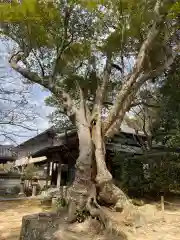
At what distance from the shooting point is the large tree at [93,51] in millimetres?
8969

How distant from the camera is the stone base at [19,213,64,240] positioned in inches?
282

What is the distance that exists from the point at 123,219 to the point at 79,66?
769 centimetres

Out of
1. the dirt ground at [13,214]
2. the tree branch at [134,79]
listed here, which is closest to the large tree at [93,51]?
the tree branch at [134,79]

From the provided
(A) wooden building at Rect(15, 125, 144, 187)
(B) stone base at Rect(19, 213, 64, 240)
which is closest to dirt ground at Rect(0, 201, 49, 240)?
(B) stone base at Rect(19, 213, 64, 240)

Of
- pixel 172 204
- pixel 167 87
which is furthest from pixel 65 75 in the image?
pixel 172 204

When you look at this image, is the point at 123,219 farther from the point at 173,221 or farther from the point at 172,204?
the point at 172,204

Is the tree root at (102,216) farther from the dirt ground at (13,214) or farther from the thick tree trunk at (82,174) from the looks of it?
the dirt ground at (13,214)

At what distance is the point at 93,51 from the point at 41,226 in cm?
801

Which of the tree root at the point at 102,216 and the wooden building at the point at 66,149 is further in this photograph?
the wooden building at the point at 66,149

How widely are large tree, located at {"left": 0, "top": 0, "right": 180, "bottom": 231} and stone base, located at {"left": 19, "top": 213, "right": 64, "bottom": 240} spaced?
867mm

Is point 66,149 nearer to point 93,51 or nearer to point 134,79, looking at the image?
point 93,51

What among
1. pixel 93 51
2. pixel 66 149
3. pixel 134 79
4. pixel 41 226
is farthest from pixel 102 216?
pixel 66 149

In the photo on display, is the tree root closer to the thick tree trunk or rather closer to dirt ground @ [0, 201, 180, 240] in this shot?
the thick tree trunk

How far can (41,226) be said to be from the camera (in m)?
7.58
